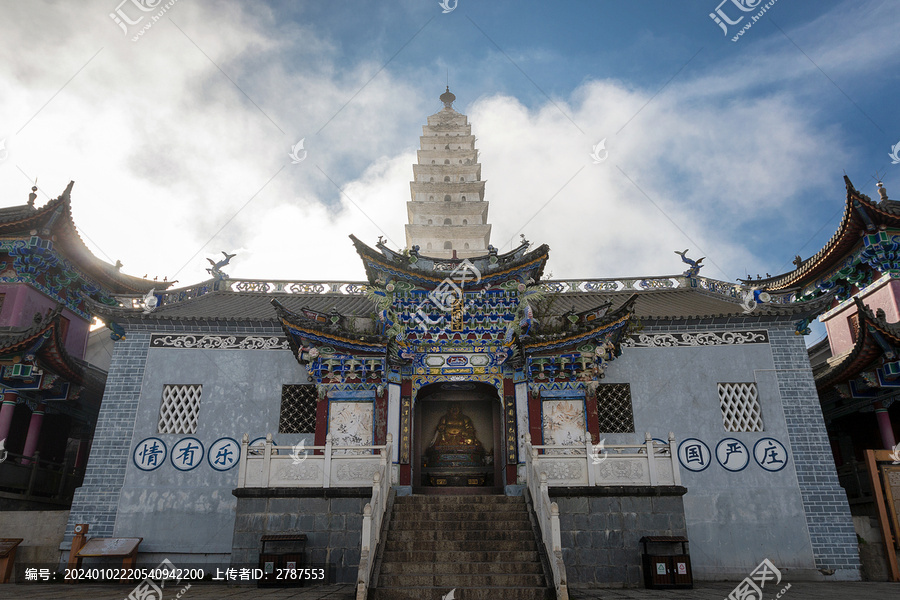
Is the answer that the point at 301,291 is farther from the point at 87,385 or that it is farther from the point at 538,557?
the point at 538,557

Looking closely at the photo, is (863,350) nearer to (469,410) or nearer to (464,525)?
(469,410)

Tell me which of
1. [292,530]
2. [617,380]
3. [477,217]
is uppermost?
[477,217]

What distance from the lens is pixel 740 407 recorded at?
14953mm

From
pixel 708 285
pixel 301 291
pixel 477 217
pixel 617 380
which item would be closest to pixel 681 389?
pixel 617 380

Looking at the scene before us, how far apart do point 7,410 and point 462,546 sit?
13349mm

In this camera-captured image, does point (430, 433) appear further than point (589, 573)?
Yes

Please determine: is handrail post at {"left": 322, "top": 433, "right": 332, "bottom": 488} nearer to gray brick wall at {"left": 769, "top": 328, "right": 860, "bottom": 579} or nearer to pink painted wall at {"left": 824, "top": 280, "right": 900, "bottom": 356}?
gray brick wall at {"left": 769, "top": 328, "right": 860, "bottom": 579}

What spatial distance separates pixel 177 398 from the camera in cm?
1521

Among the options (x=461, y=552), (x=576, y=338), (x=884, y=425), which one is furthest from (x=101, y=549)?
(x=884, y=425)

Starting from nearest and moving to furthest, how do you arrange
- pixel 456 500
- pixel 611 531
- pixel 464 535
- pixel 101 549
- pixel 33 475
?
1. pixel 464 535
2. pixel 611 531
3. pixel 456 500
4. pixel 101 549
5. pixel 33 475

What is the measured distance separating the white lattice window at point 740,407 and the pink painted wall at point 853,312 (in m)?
5.15

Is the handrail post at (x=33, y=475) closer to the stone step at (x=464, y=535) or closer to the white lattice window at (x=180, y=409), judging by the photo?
the white lattice window at (x=180, y=409)

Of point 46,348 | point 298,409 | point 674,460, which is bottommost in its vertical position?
point 674,460

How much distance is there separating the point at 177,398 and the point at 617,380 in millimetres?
10980
